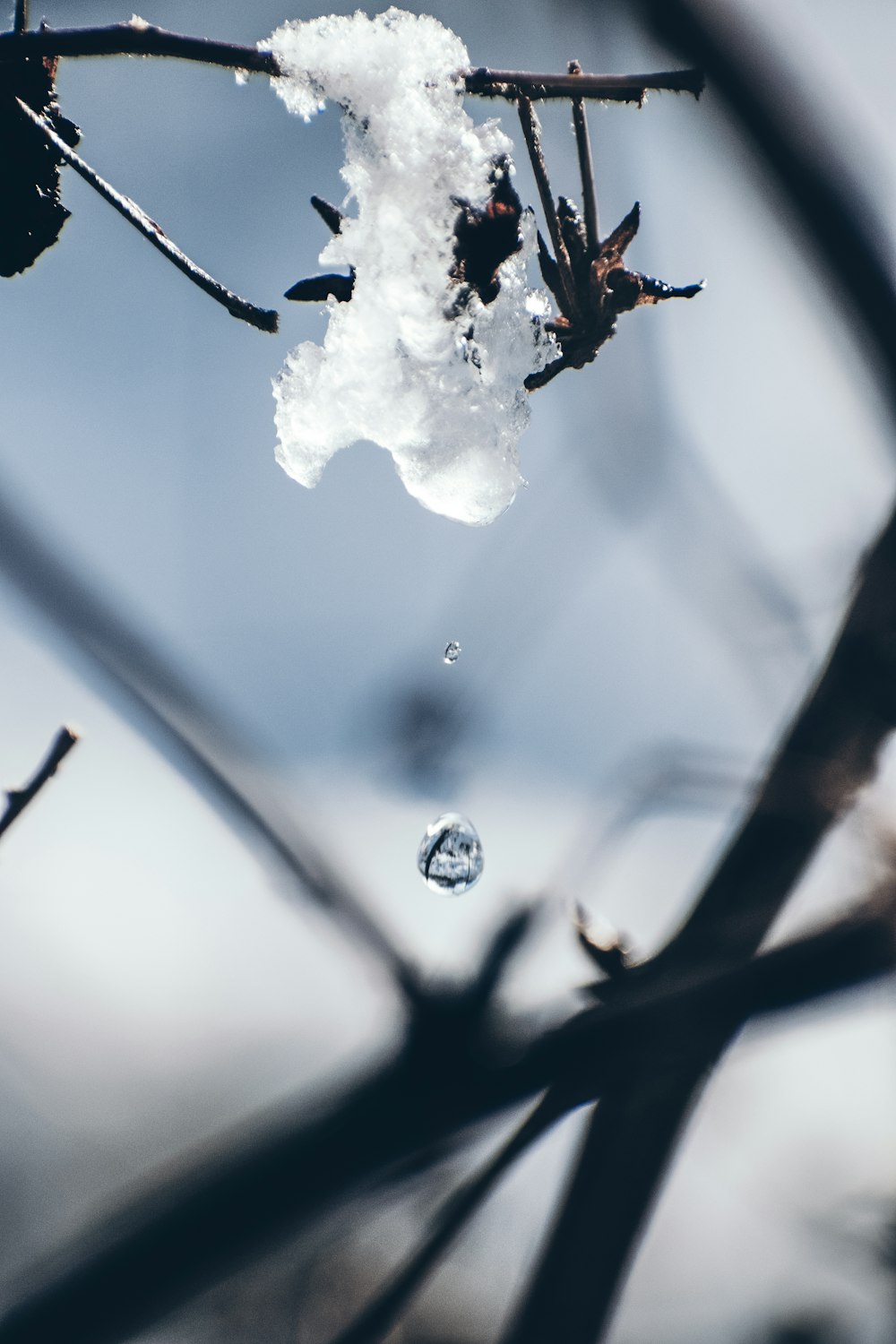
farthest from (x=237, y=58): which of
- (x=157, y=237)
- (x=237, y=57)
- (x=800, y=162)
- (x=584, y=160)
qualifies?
(x=800, y=162)

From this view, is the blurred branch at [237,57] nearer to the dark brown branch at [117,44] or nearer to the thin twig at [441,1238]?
the dark brown branch at [117,44]

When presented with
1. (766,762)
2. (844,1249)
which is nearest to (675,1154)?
(766,762)

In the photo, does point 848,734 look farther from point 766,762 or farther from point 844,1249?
point 844,1249

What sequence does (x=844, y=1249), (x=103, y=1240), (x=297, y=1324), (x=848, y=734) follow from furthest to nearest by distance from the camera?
(x=297, y=1324), (x=844, y=1249), (x=848, y=734), (x=103, y=1240)

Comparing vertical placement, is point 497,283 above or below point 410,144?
below

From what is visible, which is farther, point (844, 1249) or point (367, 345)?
point (844, 1249)

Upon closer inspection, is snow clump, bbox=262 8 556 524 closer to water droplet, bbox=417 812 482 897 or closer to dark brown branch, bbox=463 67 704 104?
dark brown branch, bbox=463 67 704 104

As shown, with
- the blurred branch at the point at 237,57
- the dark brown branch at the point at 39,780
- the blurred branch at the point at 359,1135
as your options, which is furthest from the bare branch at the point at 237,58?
the blurred branch at the point at 359,1135

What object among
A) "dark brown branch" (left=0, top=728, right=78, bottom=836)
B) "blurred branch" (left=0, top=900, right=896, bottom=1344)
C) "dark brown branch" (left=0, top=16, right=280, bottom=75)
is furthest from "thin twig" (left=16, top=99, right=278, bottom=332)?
"blurred branch" (left=0, top=900, right=896, bottom=1344)
